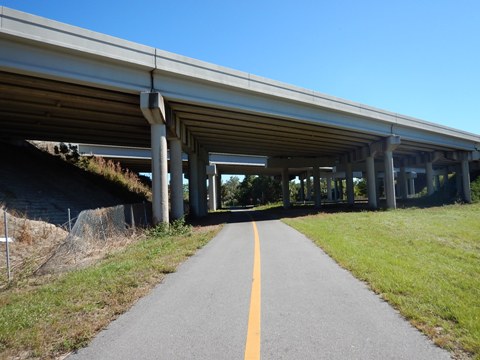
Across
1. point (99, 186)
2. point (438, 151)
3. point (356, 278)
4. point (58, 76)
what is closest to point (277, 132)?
point (99, 186)

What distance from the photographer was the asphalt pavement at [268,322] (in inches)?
150

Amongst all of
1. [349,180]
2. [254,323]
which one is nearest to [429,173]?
[349,180]

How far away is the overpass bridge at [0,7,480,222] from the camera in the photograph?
536 inches

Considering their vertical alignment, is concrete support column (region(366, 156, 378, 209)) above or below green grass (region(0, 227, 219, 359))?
above

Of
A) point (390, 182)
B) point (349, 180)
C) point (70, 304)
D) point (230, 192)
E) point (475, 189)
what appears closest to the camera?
point (70, 304)

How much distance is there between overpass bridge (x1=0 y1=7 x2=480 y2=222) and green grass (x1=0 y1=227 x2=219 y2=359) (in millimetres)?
8812

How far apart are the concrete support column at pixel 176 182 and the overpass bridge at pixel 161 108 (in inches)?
2.4

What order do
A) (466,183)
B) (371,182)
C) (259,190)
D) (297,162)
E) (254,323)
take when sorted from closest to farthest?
(254,323), (371,182), (466,183), (297,162), (259,190)

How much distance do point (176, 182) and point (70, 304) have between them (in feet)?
49.0

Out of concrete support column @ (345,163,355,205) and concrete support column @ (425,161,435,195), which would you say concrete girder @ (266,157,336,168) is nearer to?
concrete support column @ (345,163,355,205)

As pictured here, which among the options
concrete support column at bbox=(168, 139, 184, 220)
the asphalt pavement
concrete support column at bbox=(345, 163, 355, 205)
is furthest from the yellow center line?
concrete support column at bbox=(345, 163, 355, 205)

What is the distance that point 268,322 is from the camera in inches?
184

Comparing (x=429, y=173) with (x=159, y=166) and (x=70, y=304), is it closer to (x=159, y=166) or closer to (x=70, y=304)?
(x=159, y=166)

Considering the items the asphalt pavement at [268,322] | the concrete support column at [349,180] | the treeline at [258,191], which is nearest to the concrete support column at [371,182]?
the concrete support column at [349,180]
